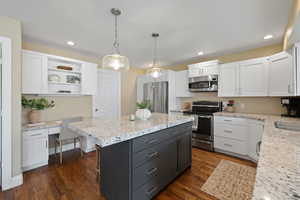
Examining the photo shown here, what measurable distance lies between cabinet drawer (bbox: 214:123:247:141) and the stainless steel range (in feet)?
0.52

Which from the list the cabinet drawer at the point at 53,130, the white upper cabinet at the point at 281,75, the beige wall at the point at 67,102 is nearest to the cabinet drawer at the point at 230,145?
the white upper cabinet at the point at 281,75

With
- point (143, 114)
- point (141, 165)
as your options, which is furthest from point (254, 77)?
point (141, 165)

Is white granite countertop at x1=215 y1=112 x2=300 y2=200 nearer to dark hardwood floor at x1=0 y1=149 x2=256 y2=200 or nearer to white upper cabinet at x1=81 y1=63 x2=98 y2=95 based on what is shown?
dark hardwood floor at x1=0 y1=149 x2=256 y2=200

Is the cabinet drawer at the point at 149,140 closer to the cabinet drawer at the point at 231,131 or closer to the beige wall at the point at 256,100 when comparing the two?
the cabinet drawer at the point at 231,131

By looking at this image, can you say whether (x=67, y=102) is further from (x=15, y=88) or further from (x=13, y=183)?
(x=13, y=183)

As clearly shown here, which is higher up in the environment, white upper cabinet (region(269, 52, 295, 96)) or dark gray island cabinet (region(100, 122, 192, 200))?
white upper cabinet (region(269, 52, 295, 96))

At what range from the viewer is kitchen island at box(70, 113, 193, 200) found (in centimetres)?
140

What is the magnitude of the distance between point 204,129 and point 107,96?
118 inches

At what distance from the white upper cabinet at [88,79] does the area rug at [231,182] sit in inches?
125

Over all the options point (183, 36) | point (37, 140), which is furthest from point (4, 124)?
point (183, 36)

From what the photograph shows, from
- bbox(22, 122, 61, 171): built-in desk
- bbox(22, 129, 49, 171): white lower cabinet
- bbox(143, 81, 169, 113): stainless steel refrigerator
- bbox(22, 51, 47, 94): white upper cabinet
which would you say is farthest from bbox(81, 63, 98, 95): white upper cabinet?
bbox(143, 81, 169, 113): stainless steel refrigerator

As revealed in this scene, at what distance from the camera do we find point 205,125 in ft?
11.2

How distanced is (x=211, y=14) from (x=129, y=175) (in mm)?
2410

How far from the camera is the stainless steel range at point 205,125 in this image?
11.0 ft
